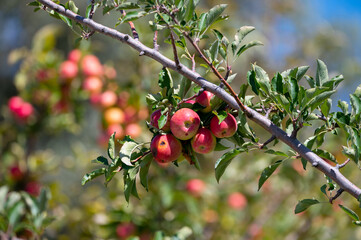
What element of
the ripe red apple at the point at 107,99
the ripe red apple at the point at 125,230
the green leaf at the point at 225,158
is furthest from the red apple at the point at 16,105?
the green leaf at the point at 225,158

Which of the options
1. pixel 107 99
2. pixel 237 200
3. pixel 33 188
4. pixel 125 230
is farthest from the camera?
pixel 237 200

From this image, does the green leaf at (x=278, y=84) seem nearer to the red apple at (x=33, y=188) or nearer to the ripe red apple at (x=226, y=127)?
the ripe red apple at (x=226, y=127)

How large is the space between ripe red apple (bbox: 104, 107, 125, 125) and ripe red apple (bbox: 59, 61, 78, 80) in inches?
9.1

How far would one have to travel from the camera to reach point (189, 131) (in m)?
0.70

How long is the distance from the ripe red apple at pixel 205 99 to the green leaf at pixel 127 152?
0.13 m

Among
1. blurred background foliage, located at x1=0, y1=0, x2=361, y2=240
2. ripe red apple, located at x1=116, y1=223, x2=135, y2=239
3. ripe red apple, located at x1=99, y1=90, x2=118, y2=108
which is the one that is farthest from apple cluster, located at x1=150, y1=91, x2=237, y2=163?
ripe red apple, located at x1=99, y1=90, x2=118, y2=108

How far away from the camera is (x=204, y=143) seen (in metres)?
0.72

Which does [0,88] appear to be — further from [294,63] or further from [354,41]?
[354,41]

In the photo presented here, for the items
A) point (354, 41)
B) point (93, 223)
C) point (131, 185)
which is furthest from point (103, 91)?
point (354, 41)

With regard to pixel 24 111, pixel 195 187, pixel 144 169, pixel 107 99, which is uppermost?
pixel 144 169

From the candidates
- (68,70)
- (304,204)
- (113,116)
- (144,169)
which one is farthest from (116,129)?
(304,204)

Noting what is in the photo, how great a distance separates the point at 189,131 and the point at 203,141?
3 cm

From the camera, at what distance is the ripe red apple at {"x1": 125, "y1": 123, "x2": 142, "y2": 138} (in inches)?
71.5

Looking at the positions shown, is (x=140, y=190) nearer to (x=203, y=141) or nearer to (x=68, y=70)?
(x=68, y=70)
